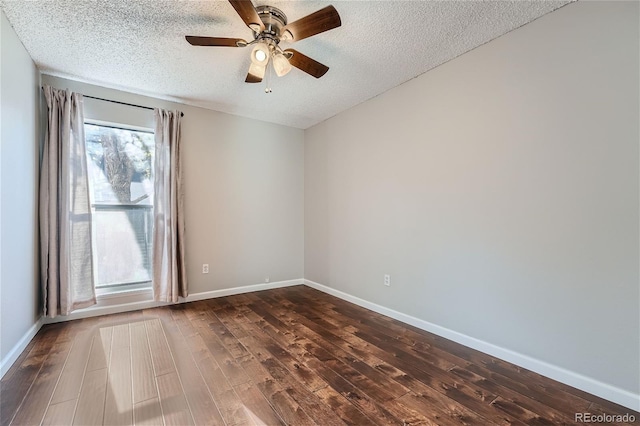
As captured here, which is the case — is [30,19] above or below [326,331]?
above

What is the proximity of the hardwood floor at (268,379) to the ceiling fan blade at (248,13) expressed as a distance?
93.0 inches

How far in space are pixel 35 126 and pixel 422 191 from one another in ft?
12.4

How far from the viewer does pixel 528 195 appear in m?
2.05

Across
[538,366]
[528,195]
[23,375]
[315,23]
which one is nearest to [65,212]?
[23,375]

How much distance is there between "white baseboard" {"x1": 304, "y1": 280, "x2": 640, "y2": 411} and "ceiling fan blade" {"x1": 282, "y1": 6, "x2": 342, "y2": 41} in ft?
8.74

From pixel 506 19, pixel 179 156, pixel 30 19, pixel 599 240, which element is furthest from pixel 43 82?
pixel 599 240

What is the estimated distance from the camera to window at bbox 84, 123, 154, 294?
3.13 metres

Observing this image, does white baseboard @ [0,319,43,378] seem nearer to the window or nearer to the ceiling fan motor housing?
the window

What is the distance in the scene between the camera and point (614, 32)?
5.55 ft

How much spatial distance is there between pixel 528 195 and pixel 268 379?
7.61ft

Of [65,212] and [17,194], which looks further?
[65,212]

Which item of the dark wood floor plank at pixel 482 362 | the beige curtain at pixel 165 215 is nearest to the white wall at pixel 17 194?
the beige curtain at pixel 165 215

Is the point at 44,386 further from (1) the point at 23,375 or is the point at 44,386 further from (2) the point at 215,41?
(2) the point at 215,41

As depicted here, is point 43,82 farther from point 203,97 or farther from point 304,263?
point 304,263
